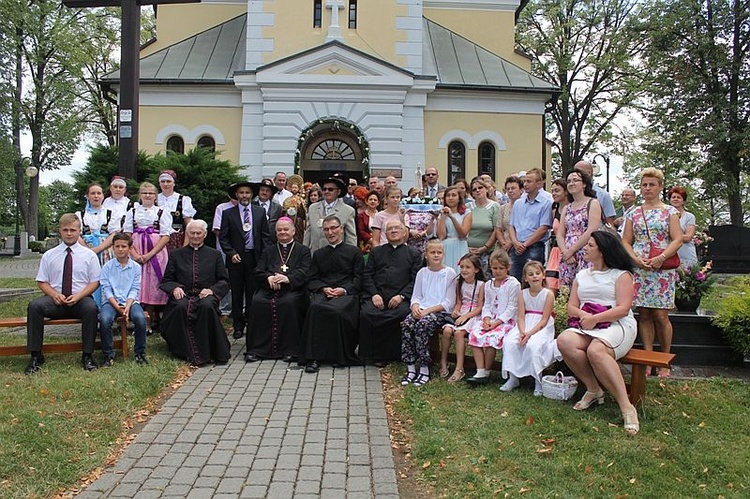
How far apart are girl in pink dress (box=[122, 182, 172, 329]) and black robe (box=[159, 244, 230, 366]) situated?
0.46 m

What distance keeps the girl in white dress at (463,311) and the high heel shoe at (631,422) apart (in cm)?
186

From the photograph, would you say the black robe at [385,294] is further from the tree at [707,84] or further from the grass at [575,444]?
the tree at [707,84]

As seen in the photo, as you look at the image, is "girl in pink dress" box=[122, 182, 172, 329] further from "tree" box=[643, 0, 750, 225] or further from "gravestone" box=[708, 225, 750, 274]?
"tree" box=[643, 0, 750, 225]

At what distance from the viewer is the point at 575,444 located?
4.77 m

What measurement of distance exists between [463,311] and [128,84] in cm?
634

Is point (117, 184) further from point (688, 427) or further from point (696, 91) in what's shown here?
point (696, 91)

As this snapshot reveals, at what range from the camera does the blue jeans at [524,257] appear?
7805mm

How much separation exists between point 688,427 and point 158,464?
410 cm

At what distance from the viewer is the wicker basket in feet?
19.1

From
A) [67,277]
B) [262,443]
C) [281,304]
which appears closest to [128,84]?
[67,277]

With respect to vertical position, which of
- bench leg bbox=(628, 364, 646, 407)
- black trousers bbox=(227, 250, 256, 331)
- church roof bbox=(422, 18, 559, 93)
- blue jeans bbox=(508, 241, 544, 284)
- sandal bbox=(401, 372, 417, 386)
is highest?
church roof bbox=(422, 18, 559, 93)

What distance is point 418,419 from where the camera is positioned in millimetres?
5430

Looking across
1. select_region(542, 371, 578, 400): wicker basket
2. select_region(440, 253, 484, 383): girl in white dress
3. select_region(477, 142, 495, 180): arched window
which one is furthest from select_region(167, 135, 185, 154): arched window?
select_region(542, 371, 578, 400): wicker basket

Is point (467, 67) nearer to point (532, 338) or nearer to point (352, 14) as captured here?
point (352, 14)
